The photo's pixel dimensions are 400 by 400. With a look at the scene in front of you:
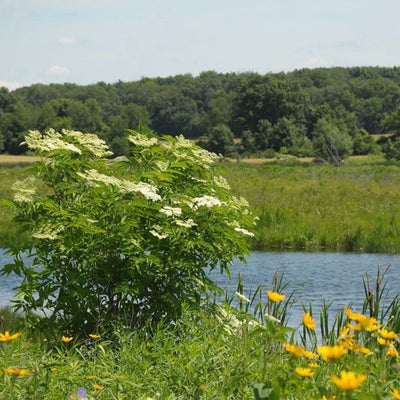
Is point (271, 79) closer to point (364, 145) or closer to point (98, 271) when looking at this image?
point (364, 145)

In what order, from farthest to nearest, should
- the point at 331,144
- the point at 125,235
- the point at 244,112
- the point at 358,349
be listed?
the point at 244,112, the point at 331,144, the point at 125,235, the point at 358,349

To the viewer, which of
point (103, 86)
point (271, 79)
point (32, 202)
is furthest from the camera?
point (103, 86)

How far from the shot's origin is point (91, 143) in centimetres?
855

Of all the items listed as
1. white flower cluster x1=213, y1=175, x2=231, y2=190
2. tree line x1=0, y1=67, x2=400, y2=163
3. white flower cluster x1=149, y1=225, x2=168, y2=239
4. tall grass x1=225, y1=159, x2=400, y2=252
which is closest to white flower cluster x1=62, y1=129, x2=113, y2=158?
white flower cluster x1=213, y1=175, x2=231, y2=190

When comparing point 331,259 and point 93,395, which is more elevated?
point 93,395

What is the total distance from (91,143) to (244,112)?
98.2 meters

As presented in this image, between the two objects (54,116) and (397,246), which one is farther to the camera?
(54,116)

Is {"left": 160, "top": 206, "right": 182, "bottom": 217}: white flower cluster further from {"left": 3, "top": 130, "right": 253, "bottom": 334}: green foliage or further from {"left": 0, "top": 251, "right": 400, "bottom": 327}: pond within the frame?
{"left": 0, "top": 251, "right": 400, "bottom": 327}: pond

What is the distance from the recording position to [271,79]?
10500 cm

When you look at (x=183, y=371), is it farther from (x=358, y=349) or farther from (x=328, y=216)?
(x=328, y=216)

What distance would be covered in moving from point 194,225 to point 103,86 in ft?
510

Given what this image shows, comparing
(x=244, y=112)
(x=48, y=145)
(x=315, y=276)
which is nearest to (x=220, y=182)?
(x=48, y=145)

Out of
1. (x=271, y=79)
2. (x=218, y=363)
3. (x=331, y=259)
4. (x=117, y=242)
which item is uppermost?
(x=271, y=79)

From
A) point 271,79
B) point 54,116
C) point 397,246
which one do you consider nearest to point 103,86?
point 54,116
